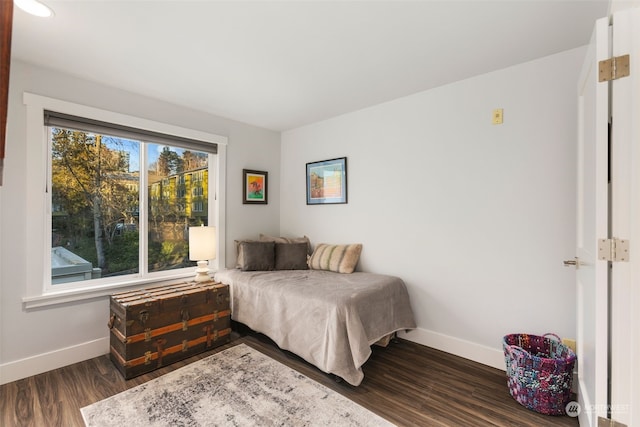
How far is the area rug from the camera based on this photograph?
5.70 feet

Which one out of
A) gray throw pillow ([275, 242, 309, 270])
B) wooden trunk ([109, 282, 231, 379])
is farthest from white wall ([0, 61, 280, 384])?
gray throw pillow ([275, 242, 309, 270])

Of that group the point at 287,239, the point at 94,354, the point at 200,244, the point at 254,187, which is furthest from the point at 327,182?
the point at 94,354

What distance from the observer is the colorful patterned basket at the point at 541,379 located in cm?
177

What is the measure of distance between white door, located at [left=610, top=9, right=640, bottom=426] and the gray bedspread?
4.45 ft

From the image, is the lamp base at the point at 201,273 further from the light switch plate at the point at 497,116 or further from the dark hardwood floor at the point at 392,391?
the light switch plate at the point at 497,116

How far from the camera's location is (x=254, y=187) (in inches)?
149

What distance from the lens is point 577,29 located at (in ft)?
5.97

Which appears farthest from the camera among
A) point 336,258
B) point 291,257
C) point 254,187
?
point 254,187

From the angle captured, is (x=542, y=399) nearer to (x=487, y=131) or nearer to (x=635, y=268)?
(x=635, y=268)

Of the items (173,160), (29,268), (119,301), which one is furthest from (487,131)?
(29,268)

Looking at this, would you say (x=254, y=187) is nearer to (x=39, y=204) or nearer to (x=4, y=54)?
(x=39, y=204)

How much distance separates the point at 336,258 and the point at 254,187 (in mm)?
1470

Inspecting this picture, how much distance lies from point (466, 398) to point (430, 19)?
8.05ft

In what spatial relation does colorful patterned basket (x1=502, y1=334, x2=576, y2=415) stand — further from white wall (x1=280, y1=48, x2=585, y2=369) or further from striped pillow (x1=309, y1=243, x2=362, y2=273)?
striped pillow (x1=309, y1=243, x2=362, y2=273)
